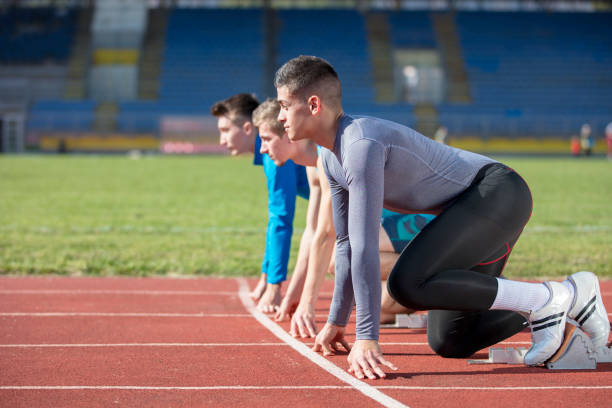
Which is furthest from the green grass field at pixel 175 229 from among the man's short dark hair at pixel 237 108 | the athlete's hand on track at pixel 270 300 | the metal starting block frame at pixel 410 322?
the metal starting block frame at pixel 410 322

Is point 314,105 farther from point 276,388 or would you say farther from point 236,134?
point 236,134

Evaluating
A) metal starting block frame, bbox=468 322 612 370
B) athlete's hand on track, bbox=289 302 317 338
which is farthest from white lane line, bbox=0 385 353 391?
metal starting block frame, bbox=468 322 612 370

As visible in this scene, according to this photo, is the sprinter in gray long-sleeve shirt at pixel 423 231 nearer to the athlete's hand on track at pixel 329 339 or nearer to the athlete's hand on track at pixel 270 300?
the athlete's hand on track at pixel 329 339

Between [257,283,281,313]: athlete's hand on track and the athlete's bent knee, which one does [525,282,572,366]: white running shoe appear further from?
[257,283,281,313]: athlete's hand on track

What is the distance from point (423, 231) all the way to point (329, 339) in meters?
0.76

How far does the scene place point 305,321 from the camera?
4.74m

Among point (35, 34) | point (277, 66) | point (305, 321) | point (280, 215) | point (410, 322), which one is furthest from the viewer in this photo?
point (35, 34)

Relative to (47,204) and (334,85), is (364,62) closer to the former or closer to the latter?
(47,204)

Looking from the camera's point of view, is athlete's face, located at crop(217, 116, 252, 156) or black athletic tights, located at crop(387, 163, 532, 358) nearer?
black athletic tights, located at crop(387, 163, 532, 358)

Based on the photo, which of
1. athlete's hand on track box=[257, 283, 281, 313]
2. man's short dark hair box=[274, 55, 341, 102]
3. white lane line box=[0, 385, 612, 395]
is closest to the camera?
white lane line box=[0, 385, 612, 395]

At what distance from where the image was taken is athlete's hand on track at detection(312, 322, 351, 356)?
415 centimetres

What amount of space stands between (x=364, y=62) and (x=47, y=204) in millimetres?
33836

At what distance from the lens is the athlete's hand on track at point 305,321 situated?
472 centimetres

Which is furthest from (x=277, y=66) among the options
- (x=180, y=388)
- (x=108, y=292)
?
(x=180, y=388)
